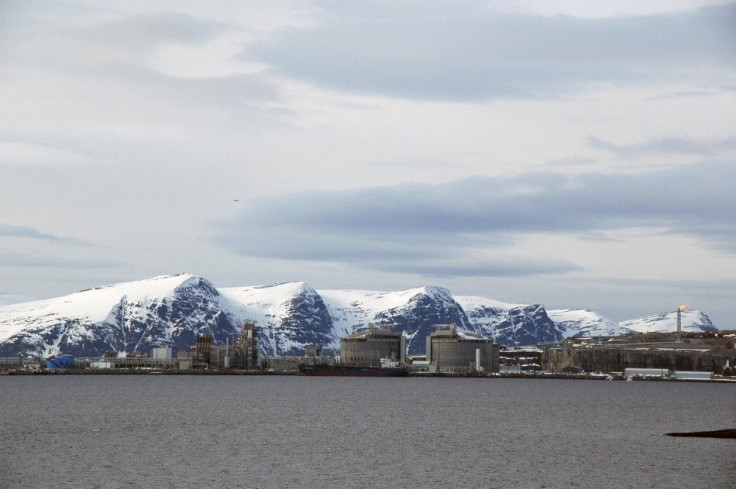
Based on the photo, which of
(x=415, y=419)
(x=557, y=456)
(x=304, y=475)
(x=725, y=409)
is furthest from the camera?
(x=725, y=409)

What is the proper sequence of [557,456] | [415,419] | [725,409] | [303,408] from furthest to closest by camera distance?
[725,409] → [303,408] → [415,419] → [557,456]

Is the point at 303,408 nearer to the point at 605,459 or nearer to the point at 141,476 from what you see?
the point at 605,459

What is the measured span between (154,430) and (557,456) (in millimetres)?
45840

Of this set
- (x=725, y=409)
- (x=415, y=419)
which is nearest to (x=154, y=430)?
(x=415, y=419)

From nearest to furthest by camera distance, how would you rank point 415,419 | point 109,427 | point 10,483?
point 10,483, point 109,427, point 415,419

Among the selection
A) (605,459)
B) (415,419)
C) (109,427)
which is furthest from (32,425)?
(605,459)

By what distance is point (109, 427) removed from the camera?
431ft

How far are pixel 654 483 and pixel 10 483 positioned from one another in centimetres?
4585

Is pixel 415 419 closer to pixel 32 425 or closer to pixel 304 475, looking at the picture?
pixel 32 425

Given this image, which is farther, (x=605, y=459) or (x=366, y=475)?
(x=605, y=459)

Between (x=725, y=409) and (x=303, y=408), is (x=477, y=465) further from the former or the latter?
(x=725, y=409)

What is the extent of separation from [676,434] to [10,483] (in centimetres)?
7026

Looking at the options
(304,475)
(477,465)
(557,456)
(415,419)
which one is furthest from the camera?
(415,419)

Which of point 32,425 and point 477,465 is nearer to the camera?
point 477,465
